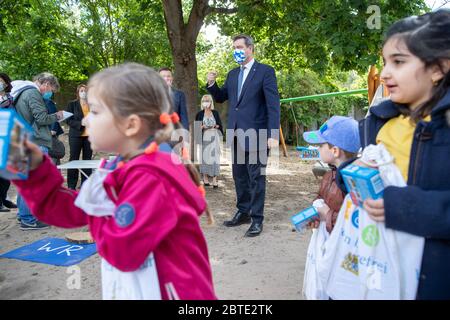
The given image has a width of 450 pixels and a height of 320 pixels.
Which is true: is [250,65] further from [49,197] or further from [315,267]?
[49,197]

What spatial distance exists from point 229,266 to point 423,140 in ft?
8.16

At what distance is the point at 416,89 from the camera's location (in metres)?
1.54

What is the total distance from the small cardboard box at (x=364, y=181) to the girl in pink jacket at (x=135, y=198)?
0.56 metres

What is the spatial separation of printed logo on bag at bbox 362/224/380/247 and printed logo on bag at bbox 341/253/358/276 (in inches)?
5.5

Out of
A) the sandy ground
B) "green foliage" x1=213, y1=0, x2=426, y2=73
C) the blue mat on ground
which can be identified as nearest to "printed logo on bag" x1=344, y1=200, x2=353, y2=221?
the sandy ground

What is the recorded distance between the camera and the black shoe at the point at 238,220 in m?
4.91

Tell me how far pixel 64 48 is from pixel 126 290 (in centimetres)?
1494

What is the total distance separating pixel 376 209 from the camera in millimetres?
1530

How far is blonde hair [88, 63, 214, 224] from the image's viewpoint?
1451 mm

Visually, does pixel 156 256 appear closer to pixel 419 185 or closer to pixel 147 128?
pixel 147 128

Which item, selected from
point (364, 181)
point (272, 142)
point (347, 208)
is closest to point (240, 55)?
point (272, 142)

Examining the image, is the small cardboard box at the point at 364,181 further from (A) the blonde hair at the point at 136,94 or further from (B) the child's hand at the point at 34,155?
(B) the child's hand at the point at 34,155

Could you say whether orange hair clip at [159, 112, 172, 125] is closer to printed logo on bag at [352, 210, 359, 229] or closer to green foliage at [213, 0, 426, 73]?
printed logo on bag at [352, 210, 359, 229]

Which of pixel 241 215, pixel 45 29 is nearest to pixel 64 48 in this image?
pixel 45 29
